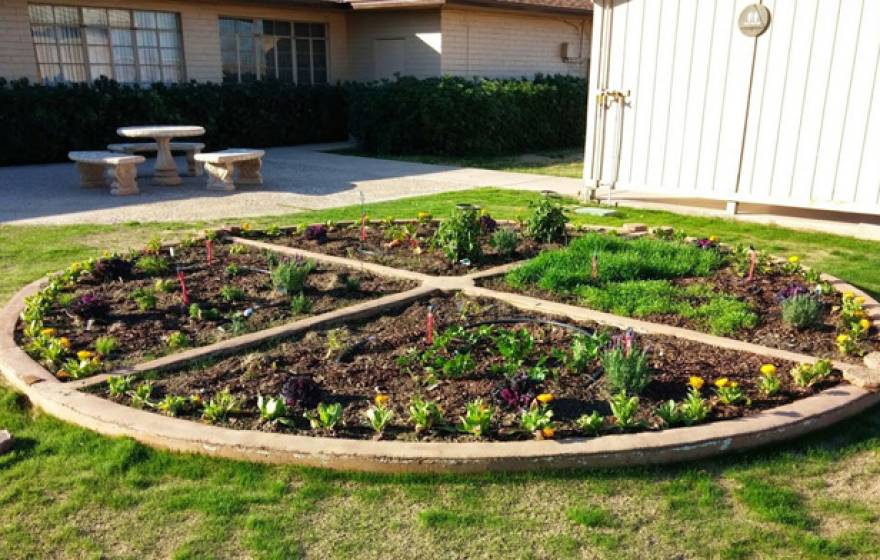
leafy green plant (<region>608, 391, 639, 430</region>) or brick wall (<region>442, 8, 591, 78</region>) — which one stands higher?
brick wall (<region>442, 8, 591, 78</region>)

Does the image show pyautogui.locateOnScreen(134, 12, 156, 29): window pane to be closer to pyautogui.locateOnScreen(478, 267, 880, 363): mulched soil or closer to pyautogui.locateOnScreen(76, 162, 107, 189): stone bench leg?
pyautogui.locateOnScreen(76, 162, 107, 189): stone bench leg

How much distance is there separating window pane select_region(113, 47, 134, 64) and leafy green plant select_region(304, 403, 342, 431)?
619 inches

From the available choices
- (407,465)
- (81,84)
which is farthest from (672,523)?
(81,84)

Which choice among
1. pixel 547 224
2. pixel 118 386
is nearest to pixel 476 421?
pixel 118 386

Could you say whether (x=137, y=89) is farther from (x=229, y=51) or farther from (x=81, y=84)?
(x=229, y=51)

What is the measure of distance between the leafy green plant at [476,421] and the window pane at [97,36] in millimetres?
15941

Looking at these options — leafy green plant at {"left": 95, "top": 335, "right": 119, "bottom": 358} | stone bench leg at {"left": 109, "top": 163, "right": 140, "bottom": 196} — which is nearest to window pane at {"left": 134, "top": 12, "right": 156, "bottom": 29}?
stone bench leg at {"left": 109, "top": 163, "right": 140, "bottom": 196}

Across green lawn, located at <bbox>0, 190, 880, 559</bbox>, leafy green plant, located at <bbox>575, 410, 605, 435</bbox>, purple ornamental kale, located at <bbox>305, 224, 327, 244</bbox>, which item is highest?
purple ornamental kale, located at <bbox>305, 224, 327, 244</bbox>

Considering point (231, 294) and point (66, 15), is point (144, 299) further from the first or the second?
point (66, 15)

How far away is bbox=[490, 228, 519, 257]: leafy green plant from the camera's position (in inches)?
254

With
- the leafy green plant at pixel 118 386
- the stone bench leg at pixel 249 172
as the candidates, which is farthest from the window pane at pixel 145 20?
the leafy green plant at pixel 118 386

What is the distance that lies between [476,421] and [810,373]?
178 cm

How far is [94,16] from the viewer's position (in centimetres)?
1647

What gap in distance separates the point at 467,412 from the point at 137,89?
Answer: 14039 millimetres
